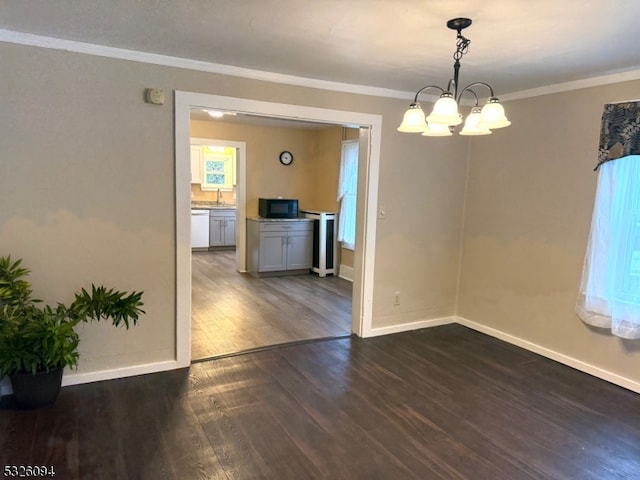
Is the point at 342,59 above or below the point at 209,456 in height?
above

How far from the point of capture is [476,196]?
4.30m

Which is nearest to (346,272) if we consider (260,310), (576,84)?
(260,310)

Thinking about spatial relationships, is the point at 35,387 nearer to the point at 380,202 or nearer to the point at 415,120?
the point at 415,120

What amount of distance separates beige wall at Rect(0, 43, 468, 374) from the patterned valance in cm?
212

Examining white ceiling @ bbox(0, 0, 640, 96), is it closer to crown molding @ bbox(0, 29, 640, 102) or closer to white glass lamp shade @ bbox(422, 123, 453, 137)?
crown molding @ bbox(0, 29, 640, 102)

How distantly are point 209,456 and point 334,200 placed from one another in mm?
5061

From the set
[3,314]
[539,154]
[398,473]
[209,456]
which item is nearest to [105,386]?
[3,314]

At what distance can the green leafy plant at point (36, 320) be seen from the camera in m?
2.38

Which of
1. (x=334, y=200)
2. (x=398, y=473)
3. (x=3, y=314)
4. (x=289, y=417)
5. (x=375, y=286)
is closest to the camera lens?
(x=398, y=473)

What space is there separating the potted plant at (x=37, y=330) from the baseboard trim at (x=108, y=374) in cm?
26

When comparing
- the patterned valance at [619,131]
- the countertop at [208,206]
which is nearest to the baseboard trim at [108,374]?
the patterned valance at [619,131]

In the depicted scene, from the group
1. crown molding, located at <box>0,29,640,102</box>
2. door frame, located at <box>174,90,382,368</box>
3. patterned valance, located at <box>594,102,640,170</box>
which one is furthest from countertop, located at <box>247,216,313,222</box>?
patterned valance, located at <box>594,102,640,170</box>

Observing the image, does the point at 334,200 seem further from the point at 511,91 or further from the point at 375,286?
the point at 511,91

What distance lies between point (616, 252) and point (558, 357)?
3.36 ft
